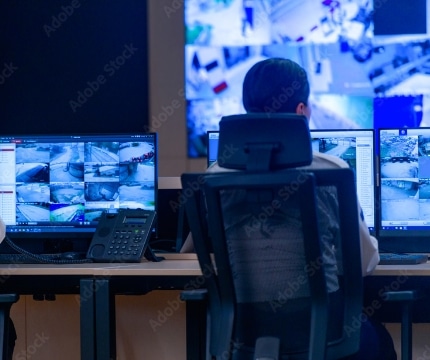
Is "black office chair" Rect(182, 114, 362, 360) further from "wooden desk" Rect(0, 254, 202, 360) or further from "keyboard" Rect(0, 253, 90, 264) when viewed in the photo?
"keyboard" Rect(0, 253, 90, 264)

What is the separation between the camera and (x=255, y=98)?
2.62m

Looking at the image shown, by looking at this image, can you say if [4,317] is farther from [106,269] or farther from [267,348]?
[267,348]

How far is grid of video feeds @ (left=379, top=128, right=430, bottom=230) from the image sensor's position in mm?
3297

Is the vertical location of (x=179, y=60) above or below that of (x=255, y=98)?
above

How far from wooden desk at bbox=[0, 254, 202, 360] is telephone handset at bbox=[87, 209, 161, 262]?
0.13m

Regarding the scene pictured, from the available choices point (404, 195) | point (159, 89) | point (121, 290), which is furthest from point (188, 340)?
point (159, 89)

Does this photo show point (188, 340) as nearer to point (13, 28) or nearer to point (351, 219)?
point (351, 219)

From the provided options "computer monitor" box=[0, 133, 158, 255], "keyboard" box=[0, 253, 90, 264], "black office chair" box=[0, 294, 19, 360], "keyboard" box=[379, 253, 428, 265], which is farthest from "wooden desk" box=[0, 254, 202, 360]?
"keyboard" box=[379, 253, 428, 265]

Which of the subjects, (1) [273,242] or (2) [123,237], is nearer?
(1) [273,242]

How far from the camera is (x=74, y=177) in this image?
352cm

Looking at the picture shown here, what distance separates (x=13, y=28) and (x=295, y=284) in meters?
3.45

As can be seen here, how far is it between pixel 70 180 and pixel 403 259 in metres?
1.38

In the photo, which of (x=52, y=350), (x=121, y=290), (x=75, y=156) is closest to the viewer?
(x=121, y=290)

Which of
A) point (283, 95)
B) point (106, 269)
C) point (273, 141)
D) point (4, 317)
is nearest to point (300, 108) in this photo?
point (283, 95)
